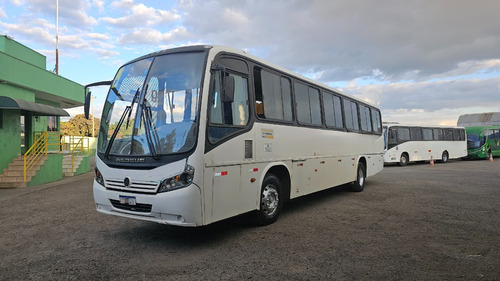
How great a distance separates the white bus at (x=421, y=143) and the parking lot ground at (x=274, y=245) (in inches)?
580

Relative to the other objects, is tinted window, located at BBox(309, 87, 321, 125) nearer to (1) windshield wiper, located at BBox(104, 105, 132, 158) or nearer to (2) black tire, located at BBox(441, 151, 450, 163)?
(1) windshield wiper, located at BBox(104, 105, 132, 158)

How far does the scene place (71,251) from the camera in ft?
17.0

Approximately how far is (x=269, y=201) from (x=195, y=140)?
2350 millimetres

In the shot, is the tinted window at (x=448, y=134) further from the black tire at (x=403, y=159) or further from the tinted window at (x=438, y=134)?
the black tire at (x=403, y=159)

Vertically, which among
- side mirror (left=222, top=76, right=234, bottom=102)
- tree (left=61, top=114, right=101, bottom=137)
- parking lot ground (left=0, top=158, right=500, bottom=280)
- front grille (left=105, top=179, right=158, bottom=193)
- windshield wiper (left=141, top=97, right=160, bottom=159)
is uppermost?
tree (left=61, top=114, right=101, bottom=137)

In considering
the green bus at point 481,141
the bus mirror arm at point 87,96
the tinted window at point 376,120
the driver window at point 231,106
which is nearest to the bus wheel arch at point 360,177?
the tinted window at point 376,120

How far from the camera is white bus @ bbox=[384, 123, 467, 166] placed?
76.1 feet

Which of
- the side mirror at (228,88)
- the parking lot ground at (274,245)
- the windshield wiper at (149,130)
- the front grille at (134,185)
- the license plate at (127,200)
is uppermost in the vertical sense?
the side mirror at (228,88)

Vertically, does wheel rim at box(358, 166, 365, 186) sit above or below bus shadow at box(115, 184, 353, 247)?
above

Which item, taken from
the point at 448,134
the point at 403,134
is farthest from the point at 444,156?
the point at 403,134

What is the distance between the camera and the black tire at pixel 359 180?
1111 centimetres

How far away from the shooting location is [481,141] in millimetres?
30344

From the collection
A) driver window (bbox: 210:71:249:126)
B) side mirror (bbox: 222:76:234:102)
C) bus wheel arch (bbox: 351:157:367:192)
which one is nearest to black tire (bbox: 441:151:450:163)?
bus wheel arch (bbox: 351:157:367:192)

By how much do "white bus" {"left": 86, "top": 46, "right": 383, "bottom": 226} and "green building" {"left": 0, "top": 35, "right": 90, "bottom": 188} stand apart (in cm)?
985
